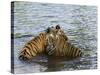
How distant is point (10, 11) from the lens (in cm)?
223

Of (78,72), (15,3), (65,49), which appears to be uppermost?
(15,3)

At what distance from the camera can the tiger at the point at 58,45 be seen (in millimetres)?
2367

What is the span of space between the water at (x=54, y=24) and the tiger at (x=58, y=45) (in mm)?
47

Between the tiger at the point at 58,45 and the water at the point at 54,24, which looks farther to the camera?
the tiger at the point at 58,45

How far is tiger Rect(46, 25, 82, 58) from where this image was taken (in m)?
2.37

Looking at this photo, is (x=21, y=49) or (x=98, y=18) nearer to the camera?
(x=21, y=49)

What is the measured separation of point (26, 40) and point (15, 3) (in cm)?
34

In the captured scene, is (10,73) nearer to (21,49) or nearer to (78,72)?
(21,49)

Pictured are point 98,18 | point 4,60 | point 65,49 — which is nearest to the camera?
point 4,60

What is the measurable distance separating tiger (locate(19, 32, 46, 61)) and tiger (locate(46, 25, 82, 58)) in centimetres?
6

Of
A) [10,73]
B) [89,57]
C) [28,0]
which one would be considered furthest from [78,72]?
[28,0]

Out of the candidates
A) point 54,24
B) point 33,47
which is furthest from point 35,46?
point 54,24

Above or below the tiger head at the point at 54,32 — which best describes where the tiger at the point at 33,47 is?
below

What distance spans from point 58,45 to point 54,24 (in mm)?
200
